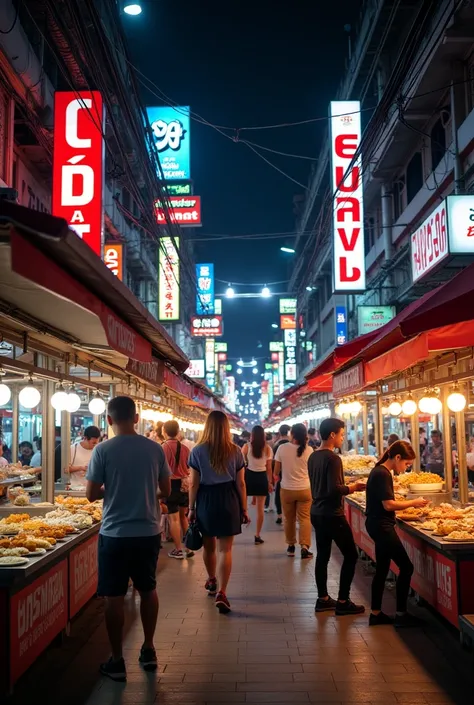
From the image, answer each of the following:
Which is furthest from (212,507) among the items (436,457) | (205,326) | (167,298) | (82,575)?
(205,326)

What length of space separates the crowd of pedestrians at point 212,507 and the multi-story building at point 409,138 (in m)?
5.12

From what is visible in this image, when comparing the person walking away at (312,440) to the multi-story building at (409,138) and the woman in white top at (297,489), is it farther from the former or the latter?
the multi-story building at (409,138)

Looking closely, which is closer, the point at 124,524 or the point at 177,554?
the point at 124,524

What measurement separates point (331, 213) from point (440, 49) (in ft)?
15.0

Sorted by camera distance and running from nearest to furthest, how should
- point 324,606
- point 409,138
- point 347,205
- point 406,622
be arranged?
1. point 406,622
2. point 324,606
3. point 347,205
4. point 409,138

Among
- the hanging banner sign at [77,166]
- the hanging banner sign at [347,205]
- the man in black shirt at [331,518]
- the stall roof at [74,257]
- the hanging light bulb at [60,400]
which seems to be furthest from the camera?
the hanging banner sign at [347,205]

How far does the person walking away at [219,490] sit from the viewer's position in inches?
298

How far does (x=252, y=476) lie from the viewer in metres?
13.6

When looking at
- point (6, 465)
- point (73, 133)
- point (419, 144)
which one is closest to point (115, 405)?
point (73, 133)

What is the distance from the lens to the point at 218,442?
7.69 meters

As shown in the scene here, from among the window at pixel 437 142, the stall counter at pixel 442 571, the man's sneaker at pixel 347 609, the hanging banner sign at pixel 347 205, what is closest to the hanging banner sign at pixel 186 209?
the hanging banner sign at pixel 347 205

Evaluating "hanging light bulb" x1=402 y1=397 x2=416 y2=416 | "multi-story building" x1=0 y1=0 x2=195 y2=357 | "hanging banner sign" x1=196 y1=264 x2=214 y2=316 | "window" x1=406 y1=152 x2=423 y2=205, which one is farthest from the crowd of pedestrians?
"hanging banner sign" x1=196 y1=264 x2=214 y2=316

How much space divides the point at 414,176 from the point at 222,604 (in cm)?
1896

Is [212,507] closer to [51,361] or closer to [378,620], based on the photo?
[378,620]
